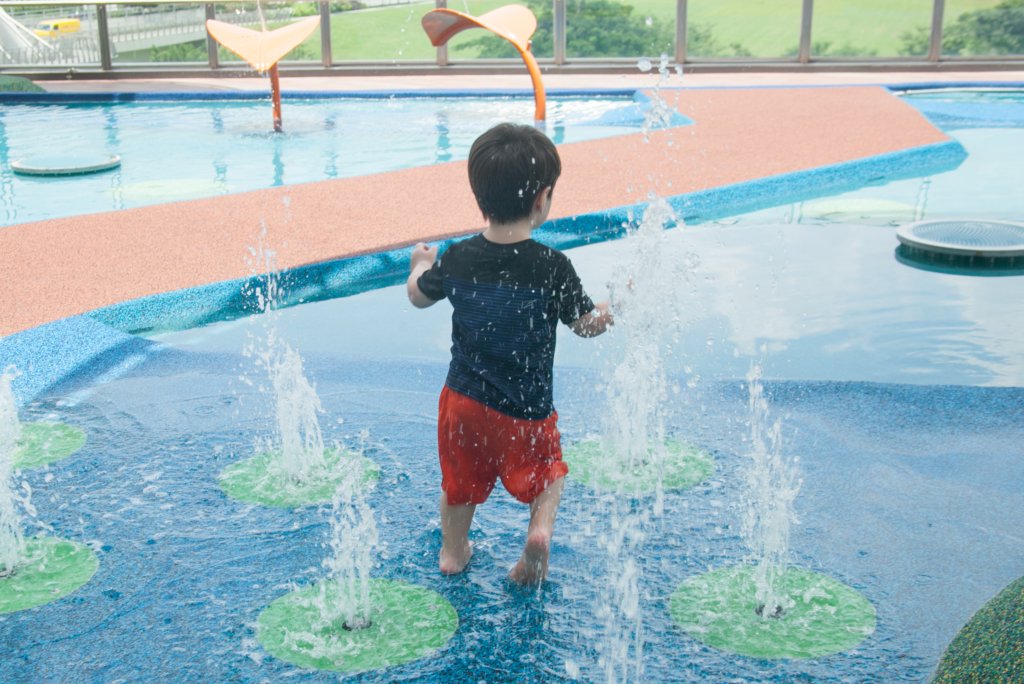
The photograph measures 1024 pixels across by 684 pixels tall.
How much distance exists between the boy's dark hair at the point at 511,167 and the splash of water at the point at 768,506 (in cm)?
107

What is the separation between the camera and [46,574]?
9.09 feet

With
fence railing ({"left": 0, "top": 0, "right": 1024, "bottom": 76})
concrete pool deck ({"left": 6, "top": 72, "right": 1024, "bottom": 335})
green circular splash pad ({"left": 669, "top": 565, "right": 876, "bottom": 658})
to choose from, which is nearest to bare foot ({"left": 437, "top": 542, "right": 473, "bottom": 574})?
green circular splash pad ({"left": 669, "top": 565, "right": 876, "bottom": 658})

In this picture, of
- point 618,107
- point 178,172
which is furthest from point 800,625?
point 618,107

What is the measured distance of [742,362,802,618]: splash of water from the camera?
263 centimetres

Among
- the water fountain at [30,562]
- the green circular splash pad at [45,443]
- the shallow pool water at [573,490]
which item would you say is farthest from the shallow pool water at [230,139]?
the water fountain at [30,562]

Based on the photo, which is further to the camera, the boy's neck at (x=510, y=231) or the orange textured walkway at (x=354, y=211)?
the orange textured walkway at (x=354, y=211)

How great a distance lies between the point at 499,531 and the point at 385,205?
4.28 meters

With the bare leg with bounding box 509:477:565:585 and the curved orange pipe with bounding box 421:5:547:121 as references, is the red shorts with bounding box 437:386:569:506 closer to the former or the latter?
the bare leg with bounding box 509:477:565:585

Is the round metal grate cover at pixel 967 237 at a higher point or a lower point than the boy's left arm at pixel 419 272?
lower

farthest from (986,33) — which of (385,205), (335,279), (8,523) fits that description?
(8,523)

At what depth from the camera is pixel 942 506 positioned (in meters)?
3.10

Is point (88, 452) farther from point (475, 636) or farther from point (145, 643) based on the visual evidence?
point (475, 636)

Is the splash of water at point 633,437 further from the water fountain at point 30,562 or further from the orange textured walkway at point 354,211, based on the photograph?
the orange textured walkway at point 354,211

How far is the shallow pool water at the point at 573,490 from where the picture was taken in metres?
2.45
